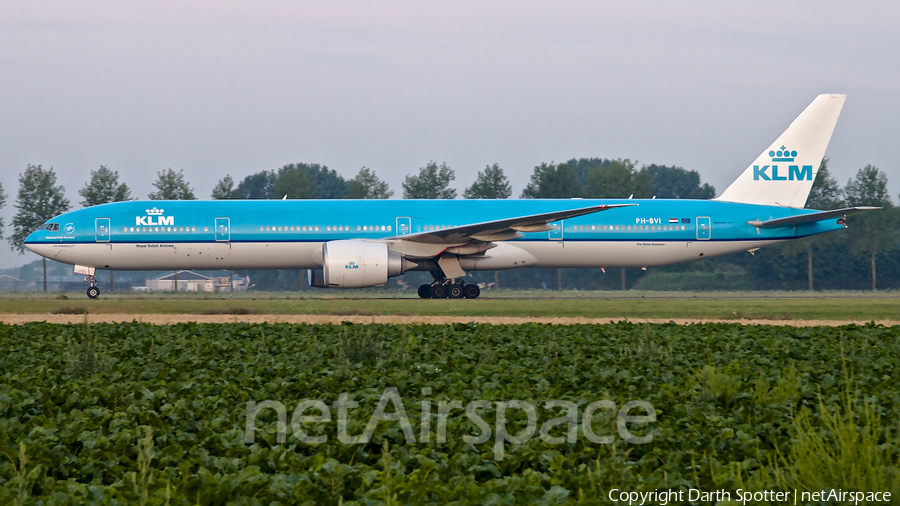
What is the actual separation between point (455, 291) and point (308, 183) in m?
28.5

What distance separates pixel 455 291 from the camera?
26531 mm

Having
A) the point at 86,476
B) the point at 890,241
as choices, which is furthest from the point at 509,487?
the point at 890,241

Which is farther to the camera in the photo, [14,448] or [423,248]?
[423,248]

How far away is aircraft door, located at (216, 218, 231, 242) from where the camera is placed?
26.0 metres

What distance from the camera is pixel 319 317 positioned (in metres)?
18.7

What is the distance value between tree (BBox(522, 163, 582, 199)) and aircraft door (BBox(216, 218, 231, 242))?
27131 millimetres

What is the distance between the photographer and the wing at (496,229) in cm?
2409

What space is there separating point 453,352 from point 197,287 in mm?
71131

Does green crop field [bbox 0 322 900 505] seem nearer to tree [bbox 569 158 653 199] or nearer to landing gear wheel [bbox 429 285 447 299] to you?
landing gear wheel [bbox 429 285 447 299]

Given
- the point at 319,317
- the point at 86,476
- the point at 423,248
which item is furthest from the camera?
the point at 423,248

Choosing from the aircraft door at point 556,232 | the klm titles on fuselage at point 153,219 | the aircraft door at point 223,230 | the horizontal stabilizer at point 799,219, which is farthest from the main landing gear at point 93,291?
the horizontal stabilizer at point 799,219

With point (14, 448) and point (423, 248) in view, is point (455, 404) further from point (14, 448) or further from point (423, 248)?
point (423, 248)

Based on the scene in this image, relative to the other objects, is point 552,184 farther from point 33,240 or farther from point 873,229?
point 33,240

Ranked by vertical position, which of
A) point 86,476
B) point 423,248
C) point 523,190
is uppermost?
point 523,190
